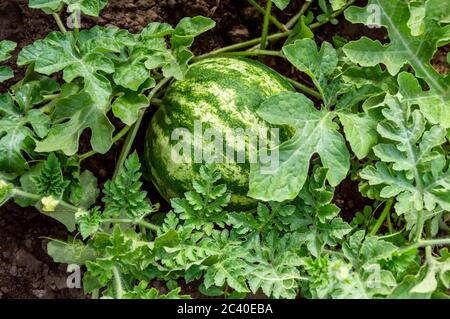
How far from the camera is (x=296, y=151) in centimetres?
223

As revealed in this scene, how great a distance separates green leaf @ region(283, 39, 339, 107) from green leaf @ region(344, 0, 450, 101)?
0.22ft

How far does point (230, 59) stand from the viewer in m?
2.47

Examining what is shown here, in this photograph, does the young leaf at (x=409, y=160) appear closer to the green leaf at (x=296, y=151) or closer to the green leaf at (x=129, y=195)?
the green leaf at (x=296, y=151)

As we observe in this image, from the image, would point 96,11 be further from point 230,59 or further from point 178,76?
point 230,59

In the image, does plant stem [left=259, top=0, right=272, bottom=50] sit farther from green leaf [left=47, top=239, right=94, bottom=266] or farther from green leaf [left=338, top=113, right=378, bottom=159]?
green leaf [left=47, top=239, right=94, bottom=266]

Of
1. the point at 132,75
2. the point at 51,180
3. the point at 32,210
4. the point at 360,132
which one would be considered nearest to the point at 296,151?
the point at 360,132

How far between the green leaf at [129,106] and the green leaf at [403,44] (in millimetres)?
726

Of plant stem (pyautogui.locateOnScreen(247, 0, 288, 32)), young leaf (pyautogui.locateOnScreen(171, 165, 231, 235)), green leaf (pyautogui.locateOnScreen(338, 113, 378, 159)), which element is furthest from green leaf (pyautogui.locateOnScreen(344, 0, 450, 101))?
young leaf (pyautogui.locateOnScreen(171, 165, 231, 235))

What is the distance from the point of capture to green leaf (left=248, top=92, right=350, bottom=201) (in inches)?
86.3

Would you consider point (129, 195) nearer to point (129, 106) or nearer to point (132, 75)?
point (129, 106)

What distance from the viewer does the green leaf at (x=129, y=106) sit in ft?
7.33
